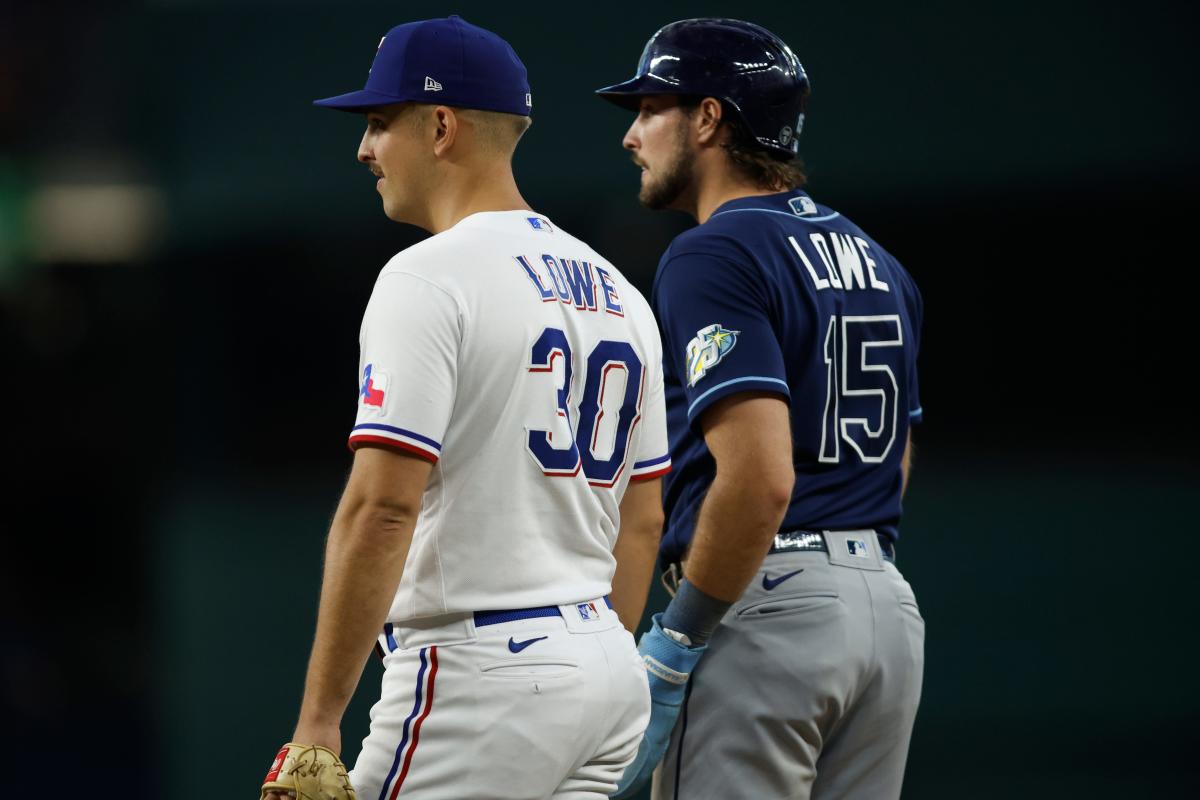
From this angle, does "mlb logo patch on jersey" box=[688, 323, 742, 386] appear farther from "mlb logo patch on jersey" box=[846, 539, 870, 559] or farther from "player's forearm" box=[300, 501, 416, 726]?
"player's forearm" box=[300, 501, 416, 726]

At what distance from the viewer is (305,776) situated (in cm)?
171

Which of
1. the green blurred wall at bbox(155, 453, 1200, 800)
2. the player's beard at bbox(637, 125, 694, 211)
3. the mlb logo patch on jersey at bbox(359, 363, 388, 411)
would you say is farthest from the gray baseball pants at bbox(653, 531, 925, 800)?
the green blurred wall at bbox(155, 453, 1200, 800)

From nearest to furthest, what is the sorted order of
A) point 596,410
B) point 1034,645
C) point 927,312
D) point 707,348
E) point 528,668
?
1. point 528,668
2. point 596,410
3. point 707,348
4. point 1034,645
5. point 927,312

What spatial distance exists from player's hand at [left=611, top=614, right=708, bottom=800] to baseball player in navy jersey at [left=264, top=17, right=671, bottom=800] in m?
0.29

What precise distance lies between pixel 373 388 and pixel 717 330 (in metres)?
0.67

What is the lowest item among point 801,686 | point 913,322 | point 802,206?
point 801,686

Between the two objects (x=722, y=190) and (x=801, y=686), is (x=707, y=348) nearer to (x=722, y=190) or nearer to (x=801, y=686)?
(x=722, y=190)

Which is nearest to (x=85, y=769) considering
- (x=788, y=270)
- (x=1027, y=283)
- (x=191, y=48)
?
(x=191, y=48)

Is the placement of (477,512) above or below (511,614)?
above

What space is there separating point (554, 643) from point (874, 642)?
692 millimetres

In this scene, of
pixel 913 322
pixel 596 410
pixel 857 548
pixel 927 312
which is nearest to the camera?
pixel 596 410

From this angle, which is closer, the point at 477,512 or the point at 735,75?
the point at 477,512

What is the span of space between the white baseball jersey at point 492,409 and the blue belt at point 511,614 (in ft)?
0.05

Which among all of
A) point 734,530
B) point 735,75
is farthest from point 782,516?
point 735,75
